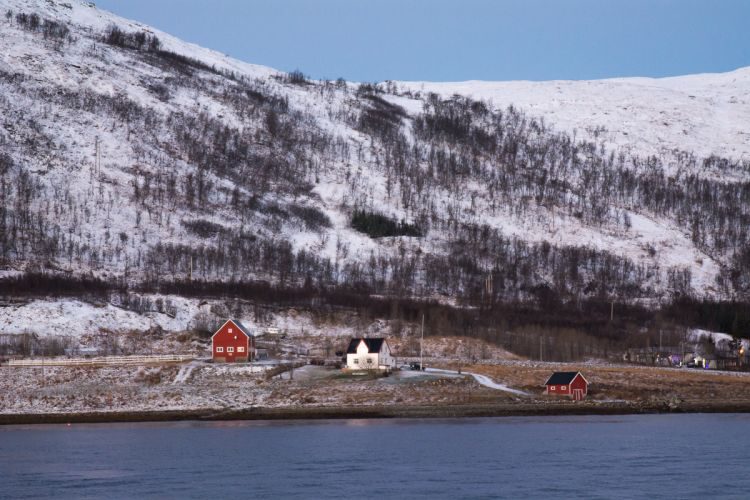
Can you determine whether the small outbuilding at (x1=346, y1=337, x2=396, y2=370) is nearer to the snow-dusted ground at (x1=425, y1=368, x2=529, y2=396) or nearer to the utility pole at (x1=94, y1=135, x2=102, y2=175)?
the snow-dusted ground at (x1=425, y1=368, x2=529, y2=396)

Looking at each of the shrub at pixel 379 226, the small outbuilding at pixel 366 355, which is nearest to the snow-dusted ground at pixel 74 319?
the small outbuilding at pixel 366 355

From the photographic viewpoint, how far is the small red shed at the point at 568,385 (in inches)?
3546

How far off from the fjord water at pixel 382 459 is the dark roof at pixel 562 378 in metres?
10.6

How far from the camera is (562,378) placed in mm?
91125

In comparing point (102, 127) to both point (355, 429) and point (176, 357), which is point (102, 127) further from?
point (355, 429)

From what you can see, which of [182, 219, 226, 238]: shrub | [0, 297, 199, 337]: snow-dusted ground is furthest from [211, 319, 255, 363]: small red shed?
[182, 219, 226, 238]: shrub

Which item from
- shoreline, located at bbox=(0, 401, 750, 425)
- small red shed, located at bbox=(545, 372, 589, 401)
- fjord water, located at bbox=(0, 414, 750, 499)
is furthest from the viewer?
small red shed, located at bbox=(545, 372, 589, 401)

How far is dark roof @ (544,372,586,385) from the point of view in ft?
297

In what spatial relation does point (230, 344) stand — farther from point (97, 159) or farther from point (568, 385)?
point (97, 159)

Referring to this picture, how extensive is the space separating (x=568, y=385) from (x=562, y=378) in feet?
3.70

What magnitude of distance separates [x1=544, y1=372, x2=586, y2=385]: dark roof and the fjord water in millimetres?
10593

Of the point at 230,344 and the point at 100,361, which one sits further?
the point at 230,344

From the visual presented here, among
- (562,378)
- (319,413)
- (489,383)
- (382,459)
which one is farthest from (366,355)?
(382,459)

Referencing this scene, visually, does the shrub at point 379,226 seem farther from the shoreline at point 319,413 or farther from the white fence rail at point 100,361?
the shoreline at point 319,413
